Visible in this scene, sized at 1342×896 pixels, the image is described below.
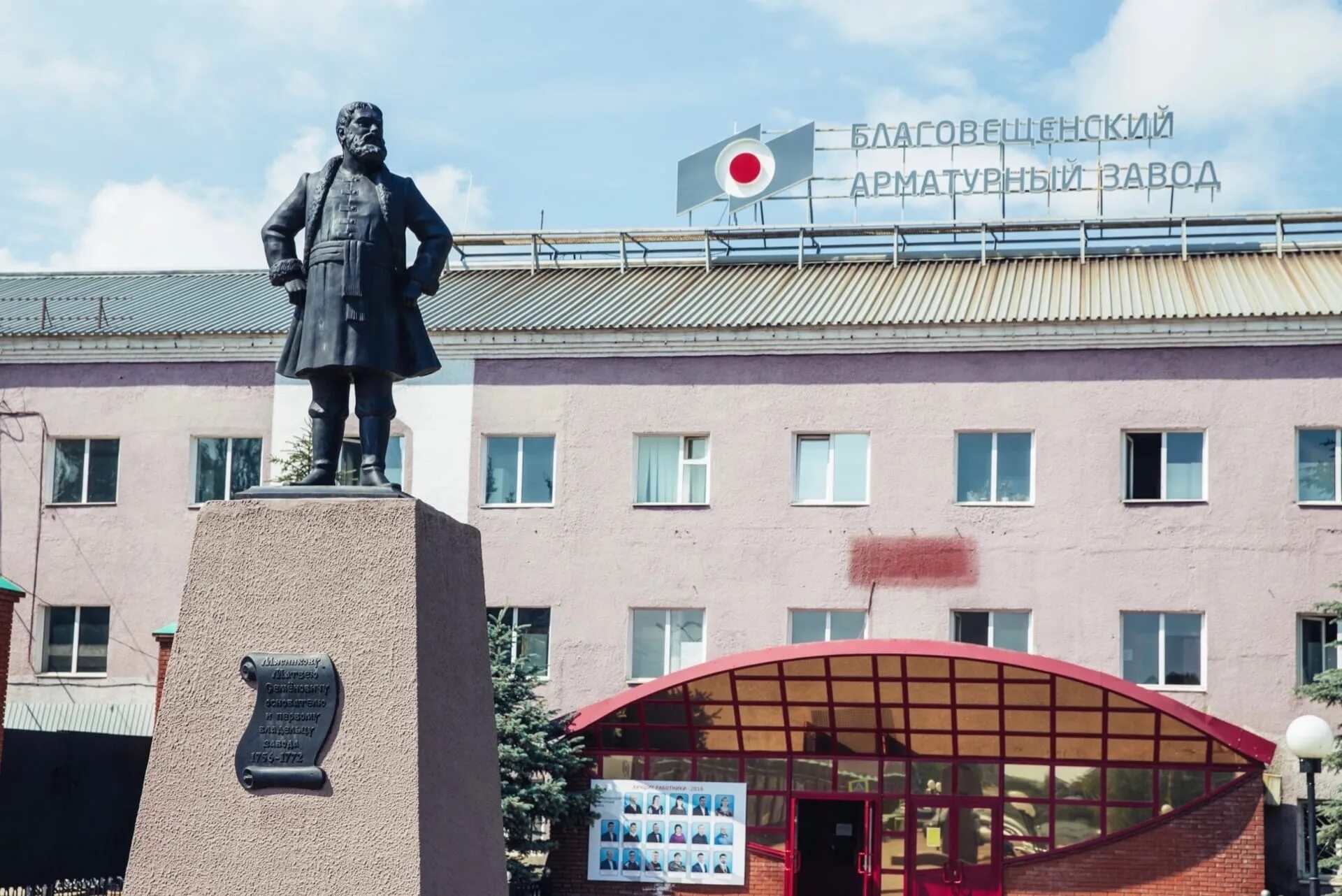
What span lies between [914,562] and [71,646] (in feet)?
40.0

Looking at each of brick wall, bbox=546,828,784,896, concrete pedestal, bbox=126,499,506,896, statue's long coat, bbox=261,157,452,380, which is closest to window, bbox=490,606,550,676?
brick wall, bbox=546,828,784,896

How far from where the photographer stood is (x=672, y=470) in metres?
25.7

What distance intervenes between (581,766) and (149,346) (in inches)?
363

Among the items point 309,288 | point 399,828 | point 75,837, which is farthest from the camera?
point 75,837

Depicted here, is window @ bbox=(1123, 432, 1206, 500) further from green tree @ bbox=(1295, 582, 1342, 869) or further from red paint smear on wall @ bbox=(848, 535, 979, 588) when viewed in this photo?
green tree @ bbox=(1295, 582, 1342, 869)

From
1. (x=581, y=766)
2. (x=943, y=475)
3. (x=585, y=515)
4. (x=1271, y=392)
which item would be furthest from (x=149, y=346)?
(x=1271, y=392)

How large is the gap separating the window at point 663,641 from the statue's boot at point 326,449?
49.5ft

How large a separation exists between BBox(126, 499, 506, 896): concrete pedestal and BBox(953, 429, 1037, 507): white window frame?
1534 centimetres

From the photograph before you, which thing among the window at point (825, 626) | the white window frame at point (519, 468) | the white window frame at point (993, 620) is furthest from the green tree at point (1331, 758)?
the white window frame at point (519, 468)

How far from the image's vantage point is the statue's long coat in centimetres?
1009

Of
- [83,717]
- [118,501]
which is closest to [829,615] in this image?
[118,501]

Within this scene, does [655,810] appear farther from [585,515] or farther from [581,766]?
[585,515]

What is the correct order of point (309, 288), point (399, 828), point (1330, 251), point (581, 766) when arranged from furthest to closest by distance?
point (1330, 251), point (581, 766), point (309, 288), point (399, 828)

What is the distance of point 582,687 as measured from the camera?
25172 mm
